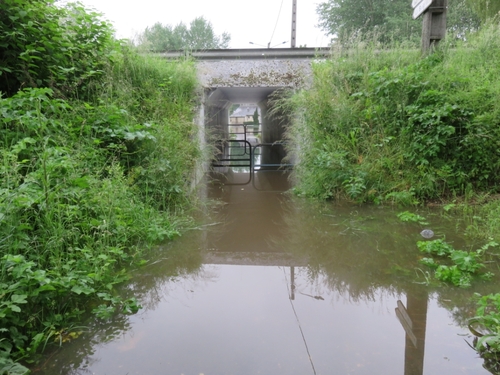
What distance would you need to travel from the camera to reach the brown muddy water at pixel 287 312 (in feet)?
6.98

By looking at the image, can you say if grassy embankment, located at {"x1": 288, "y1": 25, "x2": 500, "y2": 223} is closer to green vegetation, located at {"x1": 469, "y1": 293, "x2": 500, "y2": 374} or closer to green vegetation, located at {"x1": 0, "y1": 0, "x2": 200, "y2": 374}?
green vegetation, located at {"x1": 0, "y1": 0, "x2": 200, "y2": 374}

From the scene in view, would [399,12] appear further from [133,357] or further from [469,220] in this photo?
[133,357]

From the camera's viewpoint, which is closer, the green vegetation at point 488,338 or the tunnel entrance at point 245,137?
the green vegetation at point 488,338

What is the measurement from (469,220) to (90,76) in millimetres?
5374

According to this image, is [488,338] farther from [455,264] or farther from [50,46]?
[50,46]

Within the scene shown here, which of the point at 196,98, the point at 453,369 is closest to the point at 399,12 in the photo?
the point at 196,98

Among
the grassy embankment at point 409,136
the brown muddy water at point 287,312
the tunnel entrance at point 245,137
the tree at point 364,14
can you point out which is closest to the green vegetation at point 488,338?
the brown muddy water at point 287,312

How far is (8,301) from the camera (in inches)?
83.2

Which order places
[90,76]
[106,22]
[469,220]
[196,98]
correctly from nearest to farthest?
[469,220]
[90,76]
[106,22]
[196,98]

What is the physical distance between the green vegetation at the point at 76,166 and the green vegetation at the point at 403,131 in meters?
2.15

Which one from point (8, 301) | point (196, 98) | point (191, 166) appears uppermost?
point (196, 98)

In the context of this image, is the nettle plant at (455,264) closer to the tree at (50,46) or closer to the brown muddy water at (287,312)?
the brown muddy water at (287,312)

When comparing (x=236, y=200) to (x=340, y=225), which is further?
(x=236, y=200)

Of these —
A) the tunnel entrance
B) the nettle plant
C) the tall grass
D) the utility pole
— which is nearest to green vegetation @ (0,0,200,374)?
the tall grass
